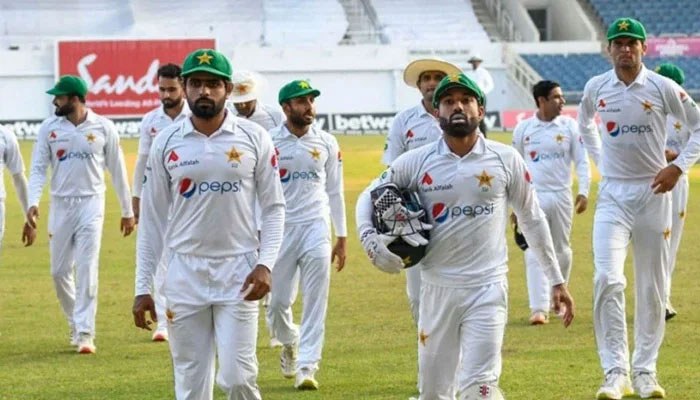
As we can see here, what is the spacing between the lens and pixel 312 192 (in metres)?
12.3

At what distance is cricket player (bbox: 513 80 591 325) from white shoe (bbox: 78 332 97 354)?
4.73m

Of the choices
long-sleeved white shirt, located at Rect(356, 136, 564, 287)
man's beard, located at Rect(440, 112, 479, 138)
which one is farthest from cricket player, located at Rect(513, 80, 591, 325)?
man's beard, located at Rect(440, 112, 479, 138)

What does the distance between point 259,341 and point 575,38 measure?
167ft

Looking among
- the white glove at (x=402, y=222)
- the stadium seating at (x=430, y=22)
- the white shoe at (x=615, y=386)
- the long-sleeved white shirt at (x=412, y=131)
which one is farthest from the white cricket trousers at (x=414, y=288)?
the stadium seating at (x=430, y=22)

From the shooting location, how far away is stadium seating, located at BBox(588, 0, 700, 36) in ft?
208

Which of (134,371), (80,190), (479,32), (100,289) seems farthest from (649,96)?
(479,32)

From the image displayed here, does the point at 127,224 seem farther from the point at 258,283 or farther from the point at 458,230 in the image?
the point at 458,230

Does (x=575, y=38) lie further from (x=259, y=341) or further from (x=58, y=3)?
(x=259, y=341)

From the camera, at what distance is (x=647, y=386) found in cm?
1088

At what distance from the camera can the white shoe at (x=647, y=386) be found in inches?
426

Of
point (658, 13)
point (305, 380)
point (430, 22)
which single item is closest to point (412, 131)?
point (305, 380)

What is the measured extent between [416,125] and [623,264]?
6.40 ft

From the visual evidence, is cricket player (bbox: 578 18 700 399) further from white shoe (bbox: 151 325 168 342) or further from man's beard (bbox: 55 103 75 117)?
man's beard (bbox: 55 103 75 117)

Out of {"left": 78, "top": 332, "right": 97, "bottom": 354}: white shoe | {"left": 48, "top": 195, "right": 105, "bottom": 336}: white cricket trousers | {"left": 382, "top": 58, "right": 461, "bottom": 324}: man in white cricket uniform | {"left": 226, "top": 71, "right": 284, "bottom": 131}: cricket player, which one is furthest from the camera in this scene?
{"left": 48, "top": 195, "right": 105, "bottom": 336}: white cricket trousers
